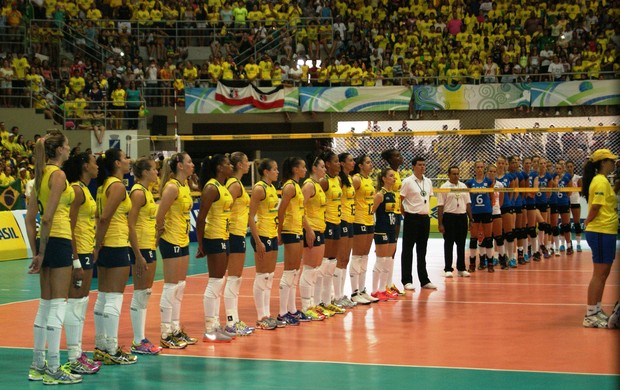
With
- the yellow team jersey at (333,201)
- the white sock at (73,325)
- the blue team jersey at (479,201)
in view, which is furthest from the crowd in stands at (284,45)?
the white sock at (73,325)

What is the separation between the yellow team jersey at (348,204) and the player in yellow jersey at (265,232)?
2273mm

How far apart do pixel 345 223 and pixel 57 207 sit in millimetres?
6079

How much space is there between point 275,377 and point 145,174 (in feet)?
9.00

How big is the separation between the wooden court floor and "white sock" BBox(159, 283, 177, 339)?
32 centimetres

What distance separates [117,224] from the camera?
9.62 m

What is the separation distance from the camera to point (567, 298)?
1464cm

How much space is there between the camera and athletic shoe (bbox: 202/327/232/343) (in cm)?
1109

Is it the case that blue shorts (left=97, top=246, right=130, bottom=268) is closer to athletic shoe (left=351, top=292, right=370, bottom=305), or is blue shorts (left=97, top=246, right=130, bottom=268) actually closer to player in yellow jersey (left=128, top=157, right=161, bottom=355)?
player in yellow jersey (left=128, top=157, right=161, bottom=355)

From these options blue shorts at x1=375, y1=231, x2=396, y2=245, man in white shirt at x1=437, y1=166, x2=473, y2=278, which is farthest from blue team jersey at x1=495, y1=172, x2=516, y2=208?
blue shorts at x1=375, y1=231, x2=396, y2=245

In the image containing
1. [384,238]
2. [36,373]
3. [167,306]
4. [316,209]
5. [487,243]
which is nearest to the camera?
[36,373]

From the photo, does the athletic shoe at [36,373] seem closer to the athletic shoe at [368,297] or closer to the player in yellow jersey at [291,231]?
the player in yellow jersey at [291,231]

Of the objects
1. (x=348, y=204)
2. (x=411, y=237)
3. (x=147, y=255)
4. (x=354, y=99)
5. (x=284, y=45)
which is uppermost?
(x=284, y=45)

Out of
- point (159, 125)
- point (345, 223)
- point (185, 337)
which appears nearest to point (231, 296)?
point (185, 337)

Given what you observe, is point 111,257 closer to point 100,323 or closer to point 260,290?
point 100,323
